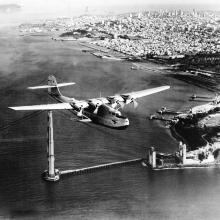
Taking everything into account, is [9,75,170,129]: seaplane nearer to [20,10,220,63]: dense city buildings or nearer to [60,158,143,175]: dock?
[60,158,143,175]: dock

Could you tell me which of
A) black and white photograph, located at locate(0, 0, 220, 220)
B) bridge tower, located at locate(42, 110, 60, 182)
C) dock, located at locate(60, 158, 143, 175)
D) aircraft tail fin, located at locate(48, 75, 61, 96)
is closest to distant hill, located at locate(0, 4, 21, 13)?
black and white photograph, located at locate(0, 0, 220, 220)

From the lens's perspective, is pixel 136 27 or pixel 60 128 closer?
pixel 60 128

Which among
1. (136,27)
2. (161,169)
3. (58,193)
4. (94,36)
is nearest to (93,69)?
(94,36)

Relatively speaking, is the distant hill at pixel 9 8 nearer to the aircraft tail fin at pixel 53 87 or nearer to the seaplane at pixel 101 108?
the aircraft tail fin at pixel 53 87

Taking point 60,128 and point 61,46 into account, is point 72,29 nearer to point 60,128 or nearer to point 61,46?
point 61,46

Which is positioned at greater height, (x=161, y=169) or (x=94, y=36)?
(x=94, y=36)

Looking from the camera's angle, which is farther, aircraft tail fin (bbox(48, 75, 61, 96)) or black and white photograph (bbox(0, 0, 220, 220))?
aircraft tail fin (bbox(48, 75, 61, 96))

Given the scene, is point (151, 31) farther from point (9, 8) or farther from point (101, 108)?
point (101, 108)
